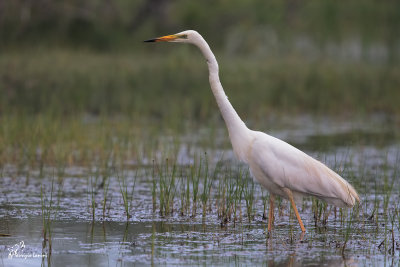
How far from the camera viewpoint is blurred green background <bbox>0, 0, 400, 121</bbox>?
1462 centimetres

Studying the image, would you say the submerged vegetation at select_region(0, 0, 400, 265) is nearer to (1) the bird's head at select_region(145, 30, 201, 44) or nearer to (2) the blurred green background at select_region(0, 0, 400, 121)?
(2) the blurred green background at select_region(0, 0, 400, 121)

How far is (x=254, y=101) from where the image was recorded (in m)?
15.2

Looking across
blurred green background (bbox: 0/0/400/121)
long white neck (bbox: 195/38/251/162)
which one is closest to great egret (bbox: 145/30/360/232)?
long white neck (bbox: 195/38/251/162)

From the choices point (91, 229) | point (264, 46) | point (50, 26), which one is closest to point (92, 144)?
point (91, 229)

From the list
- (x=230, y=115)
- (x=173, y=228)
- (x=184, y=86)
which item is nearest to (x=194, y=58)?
(x=184, y=86)

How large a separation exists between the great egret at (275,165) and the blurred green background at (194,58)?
17.7 feet

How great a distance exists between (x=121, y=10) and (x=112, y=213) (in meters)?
15.8

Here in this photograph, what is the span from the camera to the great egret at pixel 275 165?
6.45 meters

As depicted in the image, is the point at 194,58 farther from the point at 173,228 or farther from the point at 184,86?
the point at 173,228

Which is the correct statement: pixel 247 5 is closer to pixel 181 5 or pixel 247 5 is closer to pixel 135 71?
pixel 181 5

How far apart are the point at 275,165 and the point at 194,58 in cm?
1155

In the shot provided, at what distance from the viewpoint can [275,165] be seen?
6.45 m

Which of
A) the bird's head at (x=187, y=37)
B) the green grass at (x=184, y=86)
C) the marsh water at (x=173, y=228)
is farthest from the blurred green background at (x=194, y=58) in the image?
the bird's head at (x=187, y=37)

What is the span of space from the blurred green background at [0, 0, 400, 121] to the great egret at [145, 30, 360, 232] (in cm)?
538
